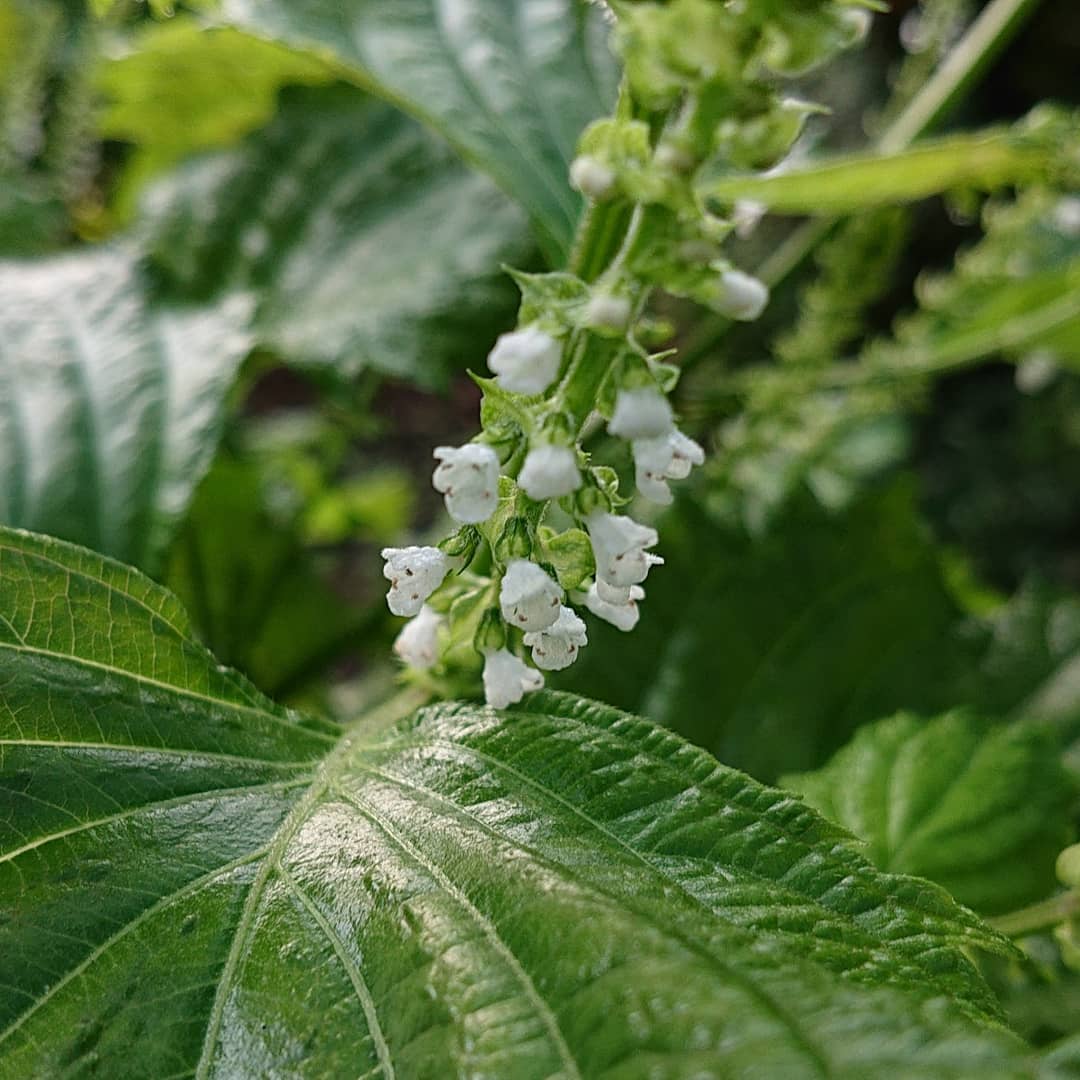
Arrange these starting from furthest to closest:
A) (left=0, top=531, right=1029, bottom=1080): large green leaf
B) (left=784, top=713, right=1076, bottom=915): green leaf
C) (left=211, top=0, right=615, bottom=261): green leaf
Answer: (left=211, top=0, right=615, bottom=261): green leaf → (left=784, top=713, right=1076, bottom=915): green leaf → (left=0, top=531, right=1029, bottom=1080): large green leaf

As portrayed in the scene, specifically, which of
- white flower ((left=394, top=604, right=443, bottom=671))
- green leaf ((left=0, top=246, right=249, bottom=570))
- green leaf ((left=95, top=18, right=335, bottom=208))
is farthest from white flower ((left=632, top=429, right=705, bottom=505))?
green leaf ((left=95, top=18, right=335, bottom=208))

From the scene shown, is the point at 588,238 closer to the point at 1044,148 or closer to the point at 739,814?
the point at 739,814

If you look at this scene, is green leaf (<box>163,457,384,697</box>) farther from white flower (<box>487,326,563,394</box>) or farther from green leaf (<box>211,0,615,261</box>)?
white flower (<box>487,326,563,394</box>)

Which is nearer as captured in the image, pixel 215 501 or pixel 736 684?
pixel 736 684

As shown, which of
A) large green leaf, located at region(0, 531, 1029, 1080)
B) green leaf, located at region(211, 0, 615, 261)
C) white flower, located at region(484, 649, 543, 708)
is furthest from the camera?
green leaf, located at region(211, 0, 615, 261)

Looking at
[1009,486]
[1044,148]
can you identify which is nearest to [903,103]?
[1044,148]
